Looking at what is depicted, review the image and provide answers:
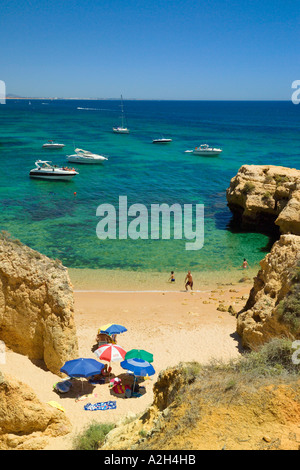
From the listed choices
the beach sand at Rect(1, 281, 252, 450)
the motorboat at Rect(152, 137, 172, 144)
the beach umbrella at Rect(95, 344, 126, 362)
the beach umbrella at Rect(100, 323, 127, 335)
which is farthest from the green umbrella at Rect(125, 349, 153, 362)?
the motorboat at Rect(152, 137, 172, 144)

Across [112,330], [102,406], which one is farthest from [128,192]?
[102,406]

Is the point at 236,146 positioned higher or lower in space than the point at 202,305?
higher

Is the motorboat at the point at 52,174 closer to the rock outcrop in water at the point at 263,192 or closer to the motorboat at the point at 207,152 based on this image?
the rock outcrop in water at the point at 263,192

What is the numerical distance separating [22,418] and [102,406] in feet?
10.8

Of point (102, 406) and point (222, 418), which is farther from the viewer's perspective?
point (102, 406)

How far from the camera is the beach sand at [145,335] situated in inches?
473

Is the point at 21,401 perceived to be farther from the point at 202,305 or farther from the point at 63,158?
the point at 63,158

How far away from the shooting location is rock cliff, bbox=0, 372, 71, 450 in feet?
29.2

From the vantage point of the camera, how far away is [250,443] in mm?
6305

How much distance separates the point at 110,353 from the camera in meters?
13.9

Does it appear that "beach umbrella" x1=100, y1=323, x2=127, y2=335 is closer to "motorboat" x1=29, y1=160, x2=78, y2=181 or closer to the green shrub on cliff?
the green shrub on cliff

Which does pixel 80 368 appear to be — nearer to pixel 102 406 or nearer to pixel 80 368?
pixel 80 368

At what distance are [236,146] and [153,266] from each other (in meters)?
61.6
